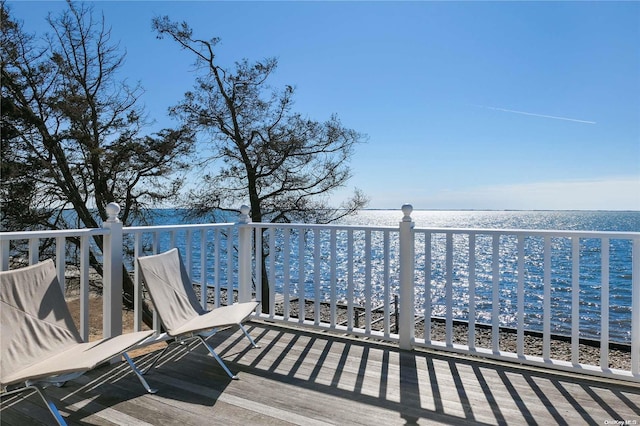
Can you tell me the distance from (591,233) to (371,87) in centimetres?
787

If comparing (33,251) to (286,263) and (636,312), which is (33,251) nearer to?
(286,263)

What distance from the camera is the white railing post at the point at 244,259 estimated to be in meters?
3.91

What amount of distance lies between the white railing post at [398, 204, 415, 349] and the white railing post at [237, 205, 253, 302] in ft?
5.21

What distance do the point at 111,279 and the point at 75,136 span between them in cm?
632

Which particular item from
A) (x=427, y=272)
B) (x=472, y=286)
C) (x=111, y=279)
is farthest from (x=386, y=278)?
(x=111, y=279)

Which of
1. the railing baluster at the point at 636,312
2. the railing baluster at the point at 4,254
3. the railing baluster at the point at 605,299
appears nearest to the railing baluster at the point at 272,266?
the railing baluster at the point at 4,254

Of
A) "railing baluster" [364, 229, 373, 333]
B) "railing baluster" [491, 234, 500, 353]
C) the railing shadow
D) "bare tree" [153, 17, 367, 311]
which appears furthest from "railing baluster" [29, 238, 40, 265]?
"bare tree" [153, 17, 367, 311]

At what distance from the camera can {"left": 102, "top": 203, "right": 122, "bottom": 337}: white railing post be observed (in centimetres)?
276

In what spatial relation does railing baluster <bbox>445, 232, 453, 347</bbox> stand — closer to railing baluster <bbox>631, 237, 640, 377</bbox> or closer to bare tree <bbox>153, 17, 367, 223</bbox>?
railing baluster <bbox>631, 237, 640, 377</bbox>

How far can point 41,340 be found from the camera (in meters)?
2.08

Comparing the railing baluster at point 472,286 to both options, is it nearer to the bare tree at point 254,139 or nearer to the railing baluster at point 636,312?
the railing baluster at point 636,312

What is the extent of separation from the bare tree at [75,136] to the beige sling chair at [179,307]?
536 centimetres

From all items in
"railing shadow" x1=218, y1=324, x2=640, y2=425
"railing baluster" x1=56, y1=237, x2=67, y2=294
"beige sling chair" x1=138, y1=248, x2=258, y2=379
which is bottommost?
"railing shadow" x1=218, y1=324, x2=640, y2=425

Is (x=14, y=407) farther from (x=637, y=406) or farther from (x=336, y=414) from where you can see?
(x=637, y=406)
